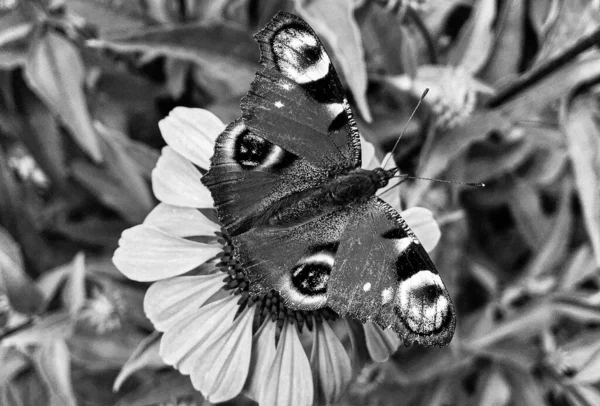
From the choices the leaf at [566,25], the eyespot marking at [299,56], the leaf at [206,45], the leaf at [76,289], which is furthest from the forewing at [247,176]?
the leaf at [566,25]

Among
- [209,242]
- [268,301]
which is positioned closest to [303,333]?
[268,301]

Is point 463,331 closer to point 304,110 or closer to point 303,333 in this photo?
point 303,333

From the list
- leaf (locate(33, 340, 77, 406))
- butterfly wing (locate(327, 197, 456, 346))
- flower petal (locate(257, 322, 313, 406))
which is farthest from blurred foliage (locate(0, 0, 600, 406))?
butterfly wing (locate(327, 197, 456, 346))

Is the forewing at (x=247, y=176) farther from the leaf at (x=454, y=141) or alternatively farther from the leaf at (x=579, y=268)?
the leaf at (x=579, y=268)

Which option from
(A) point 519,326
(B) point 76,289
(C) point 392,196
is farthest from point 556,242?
(B) point 76,289

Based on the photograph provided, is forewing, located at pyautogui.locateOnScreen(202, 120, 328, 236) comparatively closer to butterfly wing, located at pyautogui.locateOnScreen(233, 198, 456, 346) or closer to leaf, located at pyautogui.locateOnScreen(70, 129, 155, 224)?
butterfly wing, located at pyautogui.locateOnScreen(233, 198, 456, 346)
